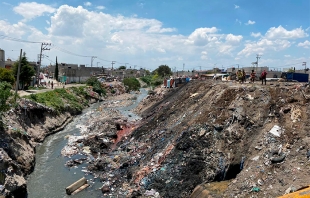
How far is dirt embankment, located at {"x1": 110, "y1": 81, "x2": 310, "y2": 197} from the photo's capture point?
10133mm

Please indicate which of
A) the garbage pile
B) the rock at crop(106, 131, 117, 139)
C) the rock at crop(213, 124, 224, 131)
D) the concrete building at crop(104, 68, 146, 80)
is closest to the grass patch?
the rock at crop(106, 131, 117, 139)

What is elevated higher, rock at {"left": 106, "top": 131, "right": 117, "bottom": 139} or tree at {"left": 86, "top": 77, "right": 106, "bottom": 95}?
tree at {"left": 86, "top": 77, "right": 106, "bottom": 95}

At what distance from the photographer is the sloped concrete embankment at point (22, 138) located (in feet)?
38.7

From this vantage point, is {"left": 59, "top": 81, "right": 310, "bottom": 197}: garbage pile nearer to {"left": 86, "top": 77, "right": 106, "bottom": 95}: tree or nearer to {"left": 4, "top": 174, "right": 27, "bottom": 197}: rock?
{"left": 4, "top": 174, "right": 27, "bottom": 197}: rock

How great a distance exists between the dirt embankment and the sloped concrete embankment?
5.17 metres

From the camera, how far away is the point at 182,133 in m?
15.1

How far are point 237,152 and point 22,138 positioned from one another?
12.5 m

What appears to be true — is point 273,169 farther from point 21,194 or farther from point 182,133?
point 21,194

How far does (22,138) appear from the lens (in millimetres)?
16359

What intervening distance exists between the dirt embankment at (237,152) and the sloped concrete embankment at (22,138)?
5.17 m

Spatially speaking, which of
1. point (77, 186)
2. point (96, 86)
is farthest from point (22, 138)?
point (96, 86)

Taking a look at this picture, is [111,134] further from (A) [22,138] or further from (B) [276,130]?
(B) [276,130]

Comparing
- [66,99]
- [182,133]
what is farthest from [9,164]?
[66,99]

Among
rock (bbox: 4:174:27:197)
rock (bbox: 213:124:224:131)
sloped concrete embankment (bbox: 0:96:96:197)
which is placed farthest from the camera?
rock (bbox: 213:124:224:131)
